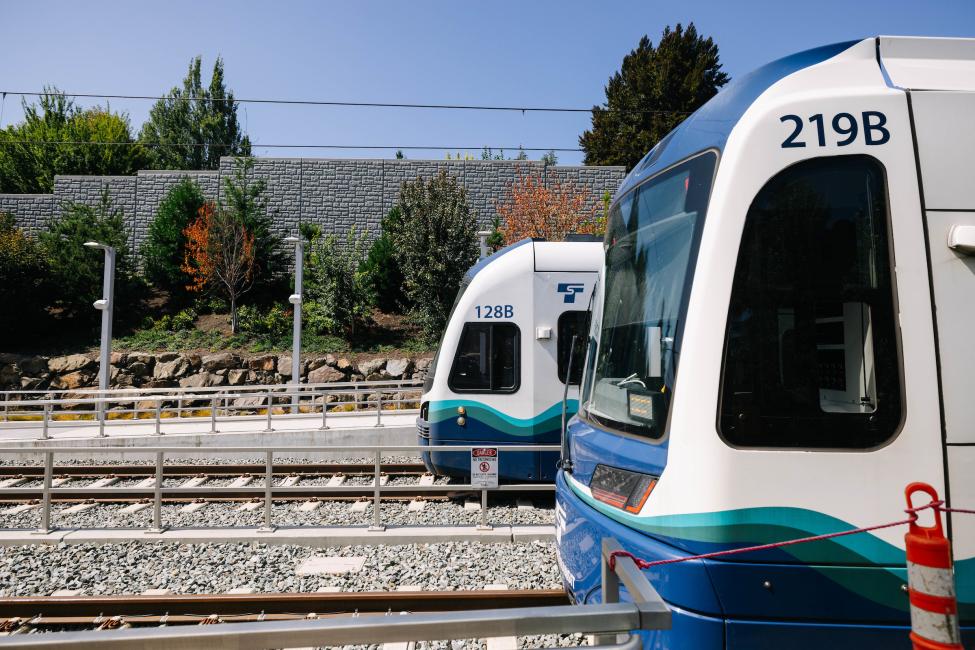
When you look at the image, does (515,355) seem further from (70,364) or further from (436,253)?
(70,364)

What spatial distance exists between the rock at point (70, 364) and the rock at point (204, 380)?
13.2ft

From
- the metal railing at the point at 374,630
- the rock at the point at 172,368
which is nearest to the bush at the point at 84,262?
the rock at the point at 172,368

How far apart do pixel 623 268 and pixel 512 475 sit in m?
4.96

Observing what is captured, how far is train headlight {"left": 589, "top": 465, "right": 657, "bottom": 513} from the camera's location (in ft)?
9.31

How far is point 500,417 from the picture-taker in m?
8.26

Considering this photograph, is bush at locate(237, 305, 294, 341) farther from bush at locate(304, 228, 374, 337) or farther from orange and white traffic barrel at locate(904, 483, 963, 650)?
orange and white traffic barrel at locate(904, 483, 963, 650)

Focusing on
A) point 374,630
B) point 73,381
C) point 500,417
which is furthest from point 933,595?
point 73,381

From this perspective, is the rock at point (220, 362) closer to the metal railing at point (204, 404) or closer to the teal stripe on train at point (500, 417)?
the metal railing at point (204, 404)

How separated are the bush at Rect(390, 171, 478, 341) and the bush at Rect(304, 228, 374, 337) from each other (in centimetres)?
208

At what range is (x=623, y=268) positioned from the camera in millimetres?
3652

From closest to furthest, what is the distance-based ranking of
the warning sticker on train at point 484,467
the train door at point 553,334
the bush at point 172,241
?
the warning sticker on train at point 484,467 < the train door at point 553,334 < the bush at point 172,241

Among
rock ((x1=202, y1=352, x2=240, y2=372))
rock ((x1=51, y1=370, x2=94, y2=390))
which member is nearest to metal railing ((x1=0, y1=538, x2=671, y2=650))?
rock ((x1=202, y1=352, x2=240, y2=372))

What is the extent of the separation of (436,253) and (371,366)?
207 inches

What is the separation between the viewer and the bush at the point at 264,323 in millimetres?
24562
